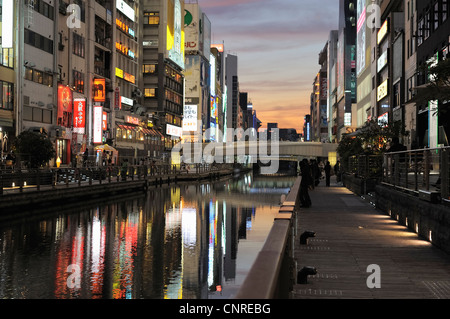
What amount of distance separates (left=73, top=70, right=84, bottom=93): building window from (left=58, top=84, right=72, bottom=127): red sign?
376cm

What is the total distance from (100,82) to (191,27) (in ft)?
310

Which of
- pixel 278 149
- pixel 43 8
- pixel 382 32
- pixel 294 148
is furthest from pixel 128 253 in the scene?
pixel 294 148

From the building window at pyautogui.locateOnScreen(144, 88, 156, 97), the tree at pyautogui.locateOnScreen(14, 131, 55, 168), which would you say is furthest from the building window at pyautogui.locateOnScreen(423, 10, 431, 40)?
the building window at pyautogui.locateOnScreen(144, 88, 156, 97)

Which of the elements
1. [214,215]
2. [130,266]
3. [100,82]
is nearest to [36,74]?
[100,82]

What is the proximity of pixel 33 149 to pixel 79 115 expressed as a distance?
27352 mm

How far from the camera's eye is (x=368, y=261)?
12227 mm

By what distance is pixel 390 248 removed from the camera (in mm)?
14203

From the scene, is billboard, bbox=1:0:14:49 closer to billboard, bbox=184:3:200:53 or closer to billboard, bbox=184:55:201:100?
billboard, bbox=184:55:201:100

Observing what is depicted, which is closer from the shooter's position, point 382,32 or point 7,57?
Result: point 7,57

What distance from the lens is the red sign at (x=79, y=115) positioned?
71.2 meters

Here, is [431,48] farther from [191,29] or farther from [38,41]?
[191,29]

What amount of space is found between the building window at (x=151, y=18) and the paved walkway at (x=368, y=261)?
112m

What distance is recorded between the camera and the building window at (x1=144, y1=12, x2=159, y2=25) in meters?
128
